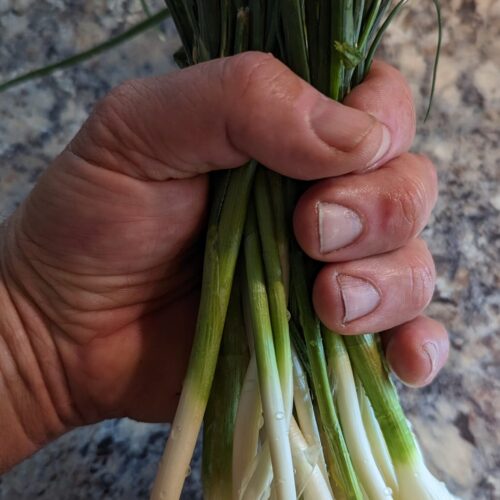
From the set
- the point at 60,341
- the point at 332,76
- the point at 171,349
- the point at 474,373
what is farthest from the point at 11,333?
the point at 474,373

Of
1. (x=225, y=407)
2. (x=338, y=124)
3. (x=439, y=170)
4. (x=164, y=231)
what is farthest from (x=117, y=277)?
(x=439, y=170)

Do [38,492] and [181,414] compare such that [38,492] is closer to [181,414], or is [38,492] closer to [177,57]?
[181,414]

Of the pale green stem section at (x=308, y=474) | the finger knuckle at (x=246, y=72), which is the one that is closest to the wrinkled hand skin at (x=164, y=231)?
the finger knuckle at (x=246, y=72)

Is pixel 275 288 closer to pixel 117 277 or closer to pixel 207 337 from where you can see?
pixel 207 337

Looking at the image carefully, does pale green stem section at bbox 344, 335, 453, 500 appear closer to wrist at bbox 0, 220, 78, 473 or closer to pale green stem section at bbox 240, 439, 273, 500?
pale green stem section at bbox 240, 439, 273, 500

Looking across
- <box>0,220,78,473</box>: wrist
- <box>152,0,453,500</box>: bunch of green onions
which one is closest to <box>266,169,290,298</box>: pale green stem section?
<box>152,0,453,500</box>: bunch of green onions
